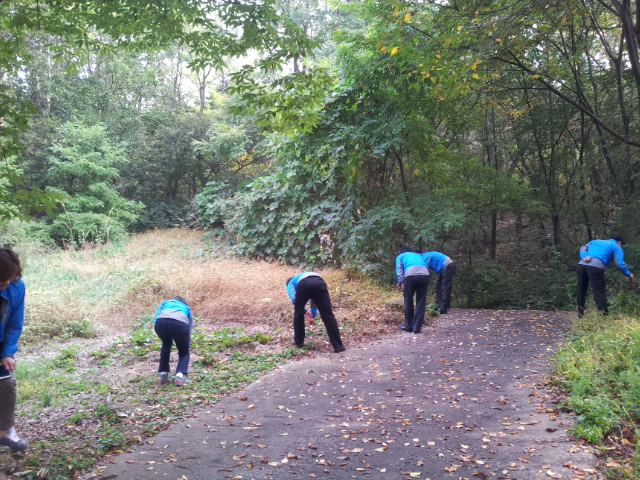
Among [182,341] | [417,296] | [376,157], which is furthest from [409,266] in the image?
[376,157]

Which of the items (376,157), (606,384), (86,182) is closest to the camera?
(606,384)

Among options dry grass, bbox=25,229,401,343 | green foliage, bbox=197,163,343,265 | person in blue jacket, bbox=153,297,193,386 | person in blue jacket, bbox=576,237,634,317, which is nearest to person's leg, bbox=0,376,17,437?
person in blue jacket, bbox=153,297,193,386

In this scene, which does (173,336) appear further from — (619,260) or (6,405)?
(619,260)

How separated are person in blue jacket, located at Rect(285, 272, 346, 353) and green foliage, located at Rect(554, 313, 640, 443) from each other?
3309 mm

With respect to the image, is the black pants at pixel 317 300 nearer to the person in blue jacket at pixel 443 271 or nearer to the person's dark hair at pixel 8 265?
the person in blue jacket at pixel 443 271

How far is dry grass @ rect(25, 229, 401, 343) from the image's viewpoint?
31.5 ft

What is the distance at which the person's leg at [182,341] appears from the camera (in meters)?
5.92

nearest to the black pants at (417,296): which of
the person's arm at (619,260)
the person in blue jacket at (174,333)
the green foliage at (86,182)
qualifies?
the person's arm at (619,260)

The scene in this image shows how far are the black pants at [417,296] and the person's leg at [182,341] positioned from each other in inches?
176

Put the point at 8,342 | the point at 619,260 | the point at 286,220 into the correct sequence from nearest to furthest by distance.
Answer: the point at 8,342 < the point at 619,260 < the point at 286,220

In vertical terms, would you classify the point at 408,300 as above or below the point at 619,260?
below

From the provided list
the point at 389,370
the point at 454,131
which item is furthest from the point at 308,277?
the point at 454,131

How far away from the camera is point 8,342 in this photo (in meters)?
3.87

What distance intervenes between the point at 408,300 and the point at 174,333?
4.76 meters
